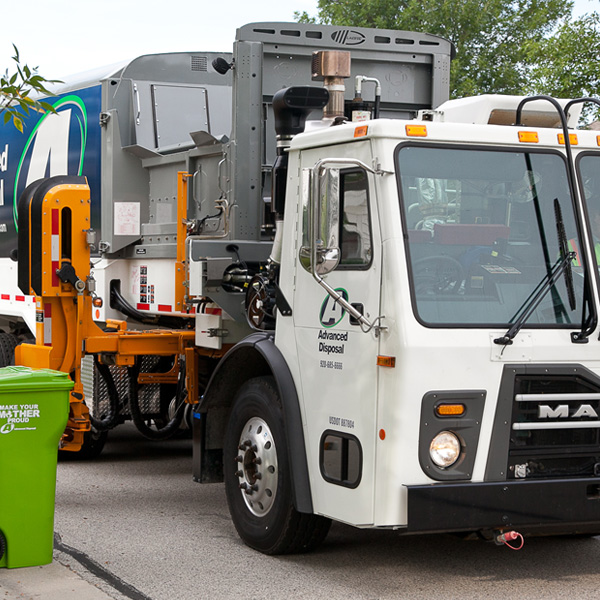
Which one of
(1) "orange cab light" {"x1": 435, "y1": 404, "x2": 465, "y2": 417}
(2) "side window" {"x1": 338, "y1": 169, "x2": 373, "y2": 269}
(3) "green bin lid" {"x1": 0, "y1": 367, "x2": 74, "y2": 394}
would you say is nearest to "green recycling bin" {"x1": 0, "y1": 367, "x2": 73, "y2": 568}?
(3) "green bin lid" {"x1": 0, "y1": 367, "x2": 74, "y2": 394}

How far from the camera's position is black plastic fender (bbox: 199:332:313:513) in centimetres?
570

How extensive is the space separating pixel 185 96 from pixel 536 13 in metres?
24.2

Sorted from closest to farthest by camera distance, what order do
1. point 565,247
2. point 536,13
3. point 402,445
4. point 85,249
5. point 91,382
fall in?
point 402,445
point 565,247
point 85,249
point 91,382
point 536,13

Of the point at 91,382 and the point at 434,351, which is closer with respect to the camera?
the point at 434,351

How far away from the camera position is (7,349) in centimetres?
1065

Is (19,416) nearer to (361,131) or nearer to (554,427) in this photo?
(361,131)

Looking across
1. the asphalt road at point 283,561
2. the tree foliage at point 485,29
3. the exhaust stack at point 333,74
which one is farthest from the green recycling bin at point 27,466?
the tree foliage at point 485,29

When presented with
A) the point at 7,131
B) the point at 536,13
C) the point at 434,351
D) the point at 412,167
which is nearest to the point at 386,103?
the point at 412,167

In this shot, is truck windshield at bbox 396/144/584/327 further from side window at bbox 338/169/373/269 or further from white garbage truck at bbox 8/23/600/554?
side window at bbox 338/169/373/269

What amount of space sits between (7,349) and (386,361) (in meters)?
6.41

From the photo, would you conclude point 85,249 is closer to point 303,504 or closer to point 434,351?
point 303,504

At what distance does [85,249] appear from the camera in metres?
7.68

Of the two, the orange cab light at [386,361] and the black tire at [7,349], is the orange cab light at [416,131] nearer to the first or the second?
the orange cab light at [386,361]

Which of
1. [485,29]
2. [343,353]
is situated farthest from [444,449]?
[485,29]
